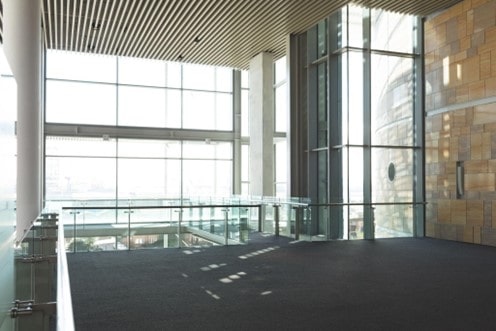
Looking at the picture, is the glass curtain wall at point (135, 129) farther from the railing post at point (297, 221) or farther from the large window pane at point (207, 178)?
the railing post at point (297, 221)

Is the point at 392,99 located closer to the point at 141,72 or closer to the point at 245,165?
the point at 245,165

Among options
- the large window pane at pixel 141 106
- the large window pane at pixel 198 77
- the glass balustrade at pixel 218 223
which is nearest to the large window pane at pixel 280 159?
the large window pane at pixel 198 77

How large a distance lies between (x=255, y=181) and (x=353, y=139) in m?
4.13

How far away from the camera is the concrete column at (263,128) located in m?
15.5

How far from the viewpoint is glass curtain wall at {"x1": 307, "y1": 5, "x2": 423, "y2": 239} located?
1280 cm

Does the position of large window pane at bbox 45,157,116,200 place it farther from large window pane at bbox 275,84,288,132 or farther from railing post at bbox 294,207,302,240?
railing post at bbox 294,207,302,240

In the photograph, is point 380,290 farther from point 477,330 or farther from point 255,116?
point 255,116

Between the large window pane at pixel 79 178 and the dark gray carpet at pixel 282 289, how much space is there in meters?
10.9

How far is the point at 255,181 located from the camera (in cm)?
1580

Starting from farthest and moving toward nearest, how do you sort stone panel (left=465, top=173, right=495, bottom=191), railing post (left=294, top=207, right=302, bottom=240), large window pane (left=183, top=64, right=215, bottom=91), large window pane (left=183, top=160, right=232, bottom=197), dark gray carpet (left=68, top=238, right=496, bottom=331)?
large window pane (left=183, top=160, right=232, bottom=197) → large window pane (left=183, top=64, right=215, bottom=91) → railing post (left=294, top=207, right=302, bottom=240) → stone panel (left=465, top=173, right=495, bottom=191) → dark gray carpet (left=68, top=238, right=496, bottom=331)

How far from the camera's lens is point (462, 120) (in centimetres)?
1135

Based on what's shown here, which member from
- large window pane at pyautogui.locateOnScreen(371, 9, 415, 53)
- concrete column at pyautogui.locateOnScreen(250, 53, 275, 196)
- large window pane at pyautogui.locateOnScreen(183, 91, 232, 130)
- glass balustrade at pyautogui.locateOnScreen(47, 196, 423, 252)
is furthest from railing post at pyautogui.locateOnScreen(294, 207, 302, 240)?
large window pane at pyautogui.locateOnScreen(183, 91, 232, 130)

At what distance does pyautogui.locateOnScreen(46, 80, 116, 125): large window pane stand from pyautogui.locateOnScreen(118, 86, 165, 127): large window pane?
1.29ft

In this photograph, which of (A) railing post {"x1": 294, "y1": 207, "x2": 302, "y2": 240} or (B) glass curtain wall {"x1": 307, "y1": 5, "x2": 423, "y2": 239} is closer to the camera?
(A) railing post {"x1": 294, "y1": 207, "x2": 302, "y2": 240}
